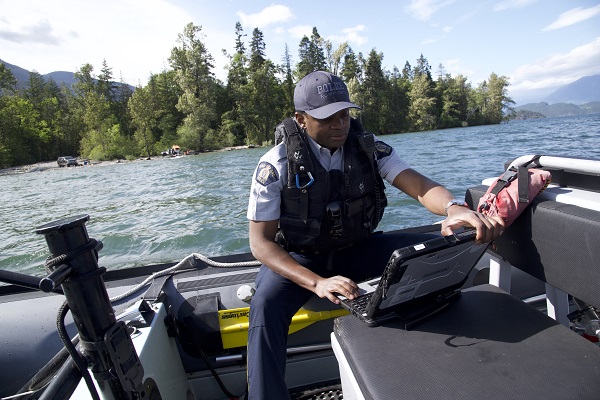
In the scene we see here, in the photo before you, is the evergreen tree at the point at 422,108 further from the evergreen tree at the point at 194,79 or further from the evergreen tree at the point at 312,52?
the evergreen tree at the point at 194,79

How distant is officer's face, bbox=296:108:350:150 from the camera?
195 cm

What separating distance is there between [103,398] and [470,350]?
41.9 inches

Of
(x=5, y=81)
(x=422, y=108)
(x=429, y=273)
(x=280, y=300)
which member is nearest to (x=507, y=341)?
(x=429, y=273)

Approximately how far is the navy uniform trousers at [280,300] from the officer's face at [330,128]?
1.93 feet

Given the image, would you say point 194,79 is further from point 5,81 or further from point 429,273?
point 429,273

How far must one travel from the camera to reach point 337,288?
1472 millimetres

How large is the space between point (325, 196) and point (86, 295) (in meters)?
1.25

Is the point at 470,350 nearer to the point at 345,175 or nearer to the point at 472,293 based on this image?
the point at 472,293

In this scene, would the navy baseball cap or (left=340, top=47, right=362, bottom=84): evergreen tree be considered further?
(left=340, top=47, right=362, bottom=84): evergreen tree

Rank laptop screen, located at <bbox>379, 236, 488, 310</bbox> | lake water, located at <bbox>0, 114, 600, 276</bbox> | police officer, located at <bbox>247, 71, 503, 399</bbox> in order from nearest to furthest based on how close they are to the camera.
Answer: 1. laptop screen, located at <bbox>379, 236, 488, 310</bbox>
2. police officer, located at <bbox>247, 71, 503, 399</bbox>
3. lake water, located at <bbox>0, 114, 600, 276</bbox>

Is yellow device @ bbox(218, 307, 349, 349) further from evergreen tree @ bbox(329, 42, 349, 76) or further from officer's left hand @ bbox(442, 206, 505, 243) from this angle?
evergreen tree @ bbox(329, 42, 349, 76)

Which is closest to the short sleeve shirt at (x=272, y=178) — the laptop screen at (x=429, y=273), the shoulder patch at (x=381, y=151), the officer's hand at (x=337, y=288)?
the shoulder patch at (x=381, y=151)

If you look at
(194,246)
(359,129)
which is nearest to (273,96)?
(194,246)

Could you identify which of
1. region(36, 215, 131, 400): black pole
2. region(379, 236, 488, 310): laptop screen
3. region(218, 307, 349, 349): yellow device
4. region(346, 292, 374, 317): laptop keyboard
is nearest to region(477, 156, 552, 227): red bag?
region(379, 236, 488, 310): laptop screen
